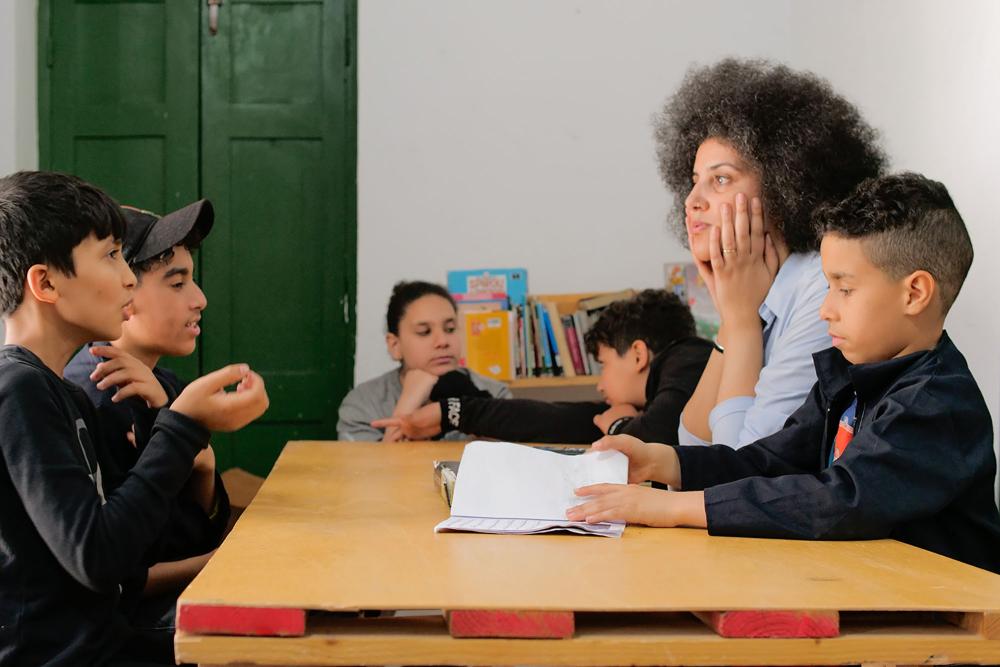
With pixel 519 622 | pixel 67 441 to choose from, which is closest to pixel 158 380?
pixel 67 441

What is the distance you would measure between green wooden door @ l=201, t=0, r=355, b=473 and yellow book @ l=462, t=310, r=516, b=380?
2.08 feet

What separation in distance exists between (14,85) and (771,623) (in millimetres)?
4294

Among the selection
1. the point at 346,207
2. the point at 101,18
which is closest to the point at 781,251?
the point at 346,207

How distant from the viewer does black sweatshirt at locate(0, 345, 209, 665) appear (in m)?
1.35

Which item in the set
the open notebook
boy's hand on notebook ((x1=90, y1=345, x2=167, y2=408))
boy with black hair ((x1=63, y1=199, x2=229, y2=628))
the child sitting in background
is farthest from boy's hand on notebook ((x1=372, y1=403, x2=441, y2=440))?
the open notebook

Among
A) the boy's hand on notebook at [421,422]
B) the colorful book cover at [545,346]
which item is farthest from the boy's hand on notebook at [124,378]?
the colorful book cover at [545,346]

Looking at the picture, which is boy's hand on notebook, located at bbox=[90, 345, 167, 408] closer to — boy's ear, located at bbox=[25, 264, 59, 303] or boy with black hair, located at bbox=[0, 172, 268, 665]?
boy with black hair, located at bbox=[0, 172, 268, 665]

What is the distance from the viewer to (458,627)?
1025 millimetres

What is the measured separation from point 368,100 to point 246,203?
2.26ft

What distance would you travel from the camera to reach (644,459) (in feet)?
5.35

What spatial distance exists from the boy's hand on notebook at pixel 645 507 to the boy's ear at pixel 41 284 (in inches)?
32.1

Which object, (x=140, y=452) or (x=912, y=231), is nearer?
(x=912, y=231)

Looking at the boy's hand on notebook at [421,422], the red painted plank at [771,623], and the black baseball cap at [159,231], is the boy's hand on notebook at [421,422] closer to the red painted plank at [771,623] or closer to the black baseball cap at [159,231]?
the black baseball cap at [159,231]

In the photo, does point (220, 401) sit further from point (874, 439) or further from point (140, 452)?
point (874, 439)
